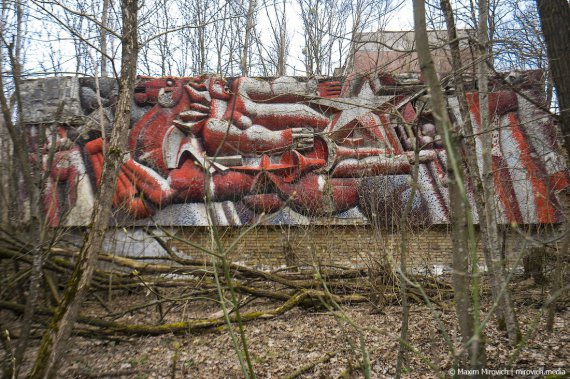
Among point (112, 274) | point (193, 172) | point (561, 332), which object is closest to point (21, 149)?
point (112, 274)

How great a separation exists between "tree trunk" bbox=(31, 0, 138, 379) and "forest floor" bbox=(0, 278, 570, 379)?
34.3 inches

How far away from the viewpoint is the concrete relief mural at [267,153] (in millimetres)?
8461

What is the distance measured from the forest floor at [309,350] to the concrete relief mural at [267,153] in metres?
3.73

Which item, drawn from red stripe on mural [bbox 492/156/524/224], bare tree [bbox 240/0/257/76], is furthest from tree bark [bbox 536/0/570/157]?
bare tree [bbox 240/0/257/76]

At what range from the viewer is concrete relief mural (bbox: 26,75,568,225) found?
846cm

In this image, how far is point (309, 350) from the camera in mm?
3877

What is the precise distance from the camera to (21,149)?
10.3ft

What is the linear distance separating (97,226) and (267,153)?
5955 millimetres

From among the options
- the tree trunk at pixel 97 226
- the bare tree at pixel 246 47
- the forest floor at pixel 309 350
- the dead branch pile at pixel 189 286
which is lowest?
the forest floor at pixel 309 350

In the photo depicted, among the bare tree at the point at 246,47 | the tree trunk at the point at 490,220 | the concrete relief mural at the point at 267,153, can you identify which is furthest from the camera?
the bare tree at the point at 246,47

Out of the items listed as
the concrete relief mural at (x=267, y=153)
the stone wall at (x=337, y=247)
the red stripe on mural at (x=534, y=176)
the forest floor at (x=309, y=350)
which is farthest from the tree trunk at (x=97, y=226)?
the red stripe on mural at (x=534, y=176)

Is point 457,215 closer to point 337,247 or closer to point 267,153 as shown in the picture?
point 337,247

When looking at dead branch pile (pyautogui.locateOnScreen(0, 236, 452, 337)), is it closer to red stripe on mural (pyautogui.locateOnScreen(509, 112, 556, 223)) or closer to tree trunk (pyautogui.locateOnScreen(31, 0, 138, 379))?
tree trunk (pyautogui.locateOnScreen(31, 0, 138, 379))

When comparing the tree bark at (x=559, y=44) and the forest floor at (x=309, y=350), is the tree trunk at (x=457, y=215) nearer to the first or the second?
the forest floor at (x=309, y=350)
